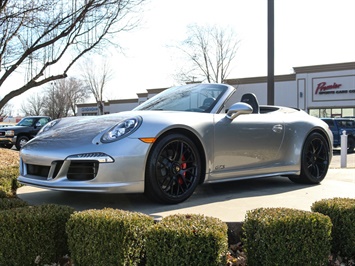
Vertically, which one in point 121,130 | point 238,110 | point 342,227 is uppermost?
point 238,110

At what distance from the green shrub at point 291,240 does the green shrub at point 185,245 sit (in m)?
0.28

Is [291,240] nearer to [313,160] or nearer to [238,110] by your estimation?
[238,110]

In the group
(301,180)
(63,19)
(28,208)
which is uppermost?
(63,19)

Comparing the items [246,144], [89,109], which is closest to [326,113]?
[246,144]

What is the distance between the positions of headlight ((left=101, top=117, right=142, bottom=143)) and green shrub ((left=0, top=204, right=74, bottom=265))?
96 centimetres

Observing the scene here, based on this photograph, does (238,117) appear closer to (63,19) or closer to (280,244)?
(280,244)

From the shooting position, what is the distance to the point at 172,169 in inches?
148

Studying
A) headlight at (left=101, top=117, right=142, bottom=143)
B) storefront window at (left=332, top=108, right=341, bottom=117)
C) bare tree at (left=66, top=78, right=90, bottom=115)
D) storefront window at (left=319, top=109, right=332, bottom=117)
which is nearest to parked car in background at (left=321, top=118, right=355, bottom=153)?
storefront window at (left=332, top=108, right=341, bottom=117)

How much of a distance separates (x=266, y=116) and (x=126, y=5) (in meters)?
6.22

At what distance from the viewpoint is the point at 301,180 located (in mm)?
5320

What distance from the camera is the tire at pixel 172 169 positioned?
360cm

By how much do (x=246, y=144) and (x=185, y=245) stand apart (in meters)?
2.25

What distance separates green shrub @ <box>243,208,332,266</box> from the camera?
8.18 feet

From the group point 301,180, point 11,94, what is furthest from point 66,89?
point 301,180
